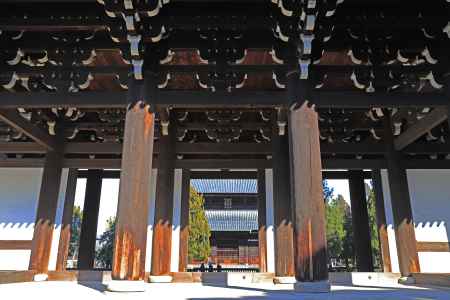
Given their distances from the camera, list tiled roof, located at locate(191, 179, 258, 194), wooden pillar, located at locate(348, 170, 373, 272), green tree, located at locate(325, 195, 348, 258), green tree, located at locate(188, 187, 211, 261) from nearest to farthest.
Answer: wooden pillar, located at locate(348, 170, 373, 272), green tree, located at locate(188, 187, 211, 261), green tree, located at locate(325, 195, 348, 258), tiled roof, located at locate(191, 179, 258, 194)

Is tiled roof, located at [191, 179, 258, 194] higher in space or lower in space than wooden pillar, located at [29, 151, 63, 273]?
higher

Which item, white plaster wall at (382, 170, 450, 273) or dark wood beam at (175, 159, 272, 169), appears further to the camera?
dark wood beam at (175, 159, 272, 169)

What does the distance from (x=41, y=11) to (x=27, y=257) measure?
7.58 metres

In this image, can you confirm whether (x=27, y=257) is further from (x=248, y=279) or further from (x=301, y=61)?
(x=301, y=61)

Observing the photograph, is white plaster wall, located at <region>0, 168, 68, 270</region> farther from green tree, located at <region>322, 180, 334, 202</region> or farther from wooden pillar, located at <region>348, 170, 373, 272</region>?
green tree, located at <region>322, 180, 334, 202</region>

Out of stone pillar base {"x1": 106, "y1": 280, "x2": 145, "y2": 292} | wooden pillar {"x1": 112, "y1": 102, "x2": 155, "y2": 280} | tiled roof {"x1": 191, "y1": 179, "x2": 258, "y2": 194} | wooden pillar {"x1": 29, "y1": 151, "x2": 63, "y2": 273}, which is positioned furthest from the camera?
tiled roof {"x1": 191, "y1": 179, "x2": 258, "y2": 194}

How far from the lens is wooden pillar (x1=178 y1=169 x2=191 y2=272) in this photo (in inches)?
415

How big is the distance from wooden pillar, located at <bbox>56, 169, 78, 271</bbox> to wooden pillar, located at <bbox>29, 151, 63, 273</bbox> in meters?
1.19

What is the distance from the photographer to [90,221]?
1285 cm

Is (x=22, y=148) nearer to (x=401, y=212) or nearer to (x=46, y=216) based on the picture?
(x=46, y=216)

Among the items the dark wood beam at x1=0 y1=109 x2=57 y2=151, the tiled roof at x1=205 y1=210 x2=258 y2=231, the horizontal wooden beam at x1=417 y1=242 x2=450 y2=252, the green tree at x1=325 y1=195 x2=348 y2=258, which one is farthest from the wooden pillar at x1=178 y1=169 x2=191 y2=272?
the green tree at x1=325 y1=195 x2=348 y2=258

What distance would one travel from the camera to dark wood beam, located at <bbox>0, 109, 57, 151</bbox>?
309 inches

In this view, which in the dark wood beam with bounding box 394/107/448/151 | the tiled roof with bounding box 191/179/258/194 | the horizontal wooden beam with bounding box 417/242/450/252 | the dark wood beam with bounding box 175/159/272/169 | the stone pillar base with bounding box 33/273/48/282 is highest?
the tiled roof with bounding box 191/179/258/194

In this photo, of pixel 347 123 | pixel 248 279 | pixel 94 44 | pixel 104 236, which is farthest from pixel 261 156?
pixel 104 236
